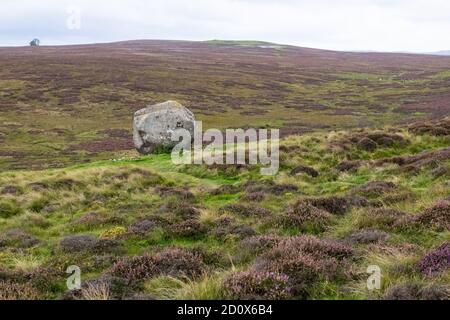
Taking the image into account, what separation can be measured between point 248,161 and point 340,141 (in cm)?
577

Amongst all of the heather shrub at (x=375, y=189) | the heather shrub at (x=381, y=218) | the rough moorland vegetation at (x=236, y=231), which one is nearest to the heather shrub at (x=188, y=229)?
the rough moorland vegetation at (x=236, y=231)

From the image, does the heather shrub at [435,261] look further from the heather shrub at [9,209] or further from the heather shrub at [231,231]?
the heather shrub at [9,209]

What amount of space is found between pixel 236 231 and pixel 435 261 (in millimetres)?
5388

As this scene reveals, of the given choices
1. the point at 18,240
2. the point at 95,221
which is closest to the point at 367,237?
the point at 95,221

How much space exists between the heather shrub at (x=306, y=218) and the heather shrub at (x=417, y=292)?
5464 mm

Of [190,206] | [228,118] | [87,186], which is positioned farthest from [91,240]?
[228,118]

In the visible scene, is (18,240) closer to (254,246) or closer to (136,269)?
(136,269)

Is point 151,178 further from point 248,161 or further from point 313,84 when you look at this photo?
point 313,84

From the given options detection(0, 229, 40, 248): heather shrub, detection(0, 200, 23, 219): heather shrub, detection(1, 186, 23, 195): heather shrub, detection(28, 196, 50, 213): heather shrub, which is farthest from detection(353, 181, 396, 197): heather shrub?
detection(1, 186, 23, 195): heather shrub

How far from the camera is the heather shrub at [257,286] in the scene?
6.65 meters

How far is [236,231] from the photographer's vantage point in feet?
39.7

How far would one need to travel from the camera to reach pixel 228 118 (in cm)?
6969

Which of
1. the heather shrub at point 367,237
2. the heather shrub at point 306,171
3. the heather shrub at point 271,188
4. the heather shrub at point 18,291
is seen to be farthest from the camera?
the heather shrub at point 306,171

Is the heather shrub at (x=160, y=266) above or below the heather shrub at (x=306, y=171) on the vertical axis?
above
